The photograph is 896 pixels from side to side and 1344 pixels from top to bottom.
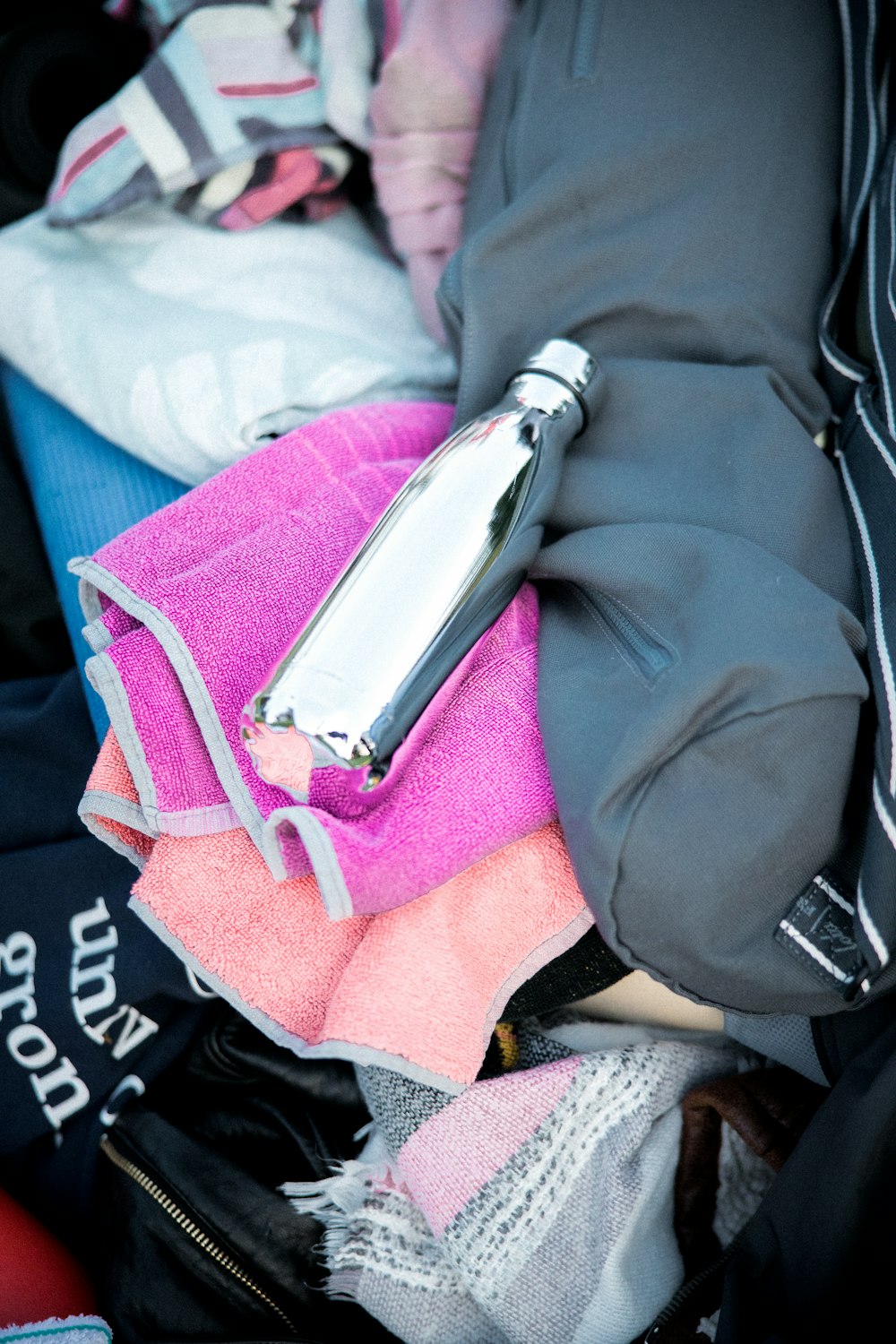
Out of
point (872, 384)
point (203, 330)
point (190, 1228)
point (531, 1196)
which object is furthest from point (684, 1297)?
point (203, 330)

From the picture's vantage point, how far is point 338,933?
43 cm

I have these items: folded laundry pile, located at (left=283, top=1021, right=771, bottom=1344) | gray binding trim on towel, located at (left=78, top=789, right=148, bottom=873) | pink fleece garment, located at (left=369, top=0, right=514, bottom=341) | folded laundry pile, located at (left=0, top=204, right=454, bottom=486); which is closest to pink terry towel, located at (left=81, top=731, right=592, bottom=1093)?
gray binding trim on towel, located at (left=78, top=789, right=148, bottom=873)

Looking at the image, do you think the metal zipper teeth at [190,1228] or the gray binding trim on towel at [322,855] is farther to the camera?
the metal zipper teeth at [190,1228]

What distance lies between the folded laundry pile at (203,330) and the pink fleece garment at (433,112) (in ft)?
0.19

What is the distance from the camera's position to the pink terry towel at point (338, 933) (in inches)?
15.6

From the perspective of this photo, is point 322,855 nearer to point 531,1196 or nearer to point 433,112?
point 531,1196

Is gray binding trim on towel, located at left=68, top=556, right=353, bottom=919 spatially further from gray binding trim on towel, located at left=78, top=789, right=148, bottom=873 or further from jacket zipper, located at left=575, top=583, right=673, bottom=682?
jacket zipper, located at left=575, top=583, right=673, bottom=682

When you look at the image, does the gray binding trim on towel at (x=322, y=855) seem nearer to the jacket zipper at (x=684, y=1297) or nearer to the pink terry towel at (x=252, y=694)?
the pink terry towel at (x=252, y=694)

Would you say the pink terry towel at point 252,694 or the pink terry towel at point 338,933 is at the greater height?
the pink terry towel at point 252,694

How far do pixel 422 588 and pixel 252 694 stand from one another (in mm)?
94

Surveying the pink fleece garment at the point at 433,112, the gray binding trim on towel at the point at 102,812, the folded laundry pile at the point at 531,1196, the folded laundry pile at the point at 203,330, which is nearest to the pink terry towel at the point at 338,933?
the gray binding trim on towel at the point at 102,812

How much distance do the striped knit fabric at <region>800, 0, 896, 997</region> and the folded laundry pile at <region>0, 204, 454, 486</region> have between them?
0.25 meters

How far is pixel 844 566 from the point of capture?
0.47m

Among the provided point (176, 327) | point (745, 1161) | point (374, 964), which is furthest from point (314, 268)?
point (745, 1161)
